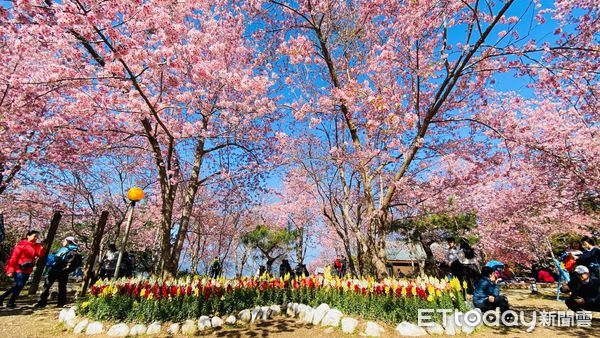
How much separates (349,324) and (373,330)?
19.3 inches

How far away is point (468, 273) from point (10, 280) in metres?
19.7

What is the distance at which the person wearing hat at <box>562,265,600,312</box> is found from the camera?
5207 millimetres

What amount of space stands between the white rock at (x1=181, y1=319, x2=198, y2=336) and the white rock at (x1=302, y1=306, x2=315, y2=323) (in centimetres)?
233

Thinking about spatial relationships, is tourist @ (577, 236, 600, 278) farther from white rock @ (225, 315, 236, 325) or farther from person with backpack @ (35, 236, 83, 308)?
person with backpack @ (35, 236, 83, 308)

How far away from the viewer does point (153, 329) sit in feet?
17.4

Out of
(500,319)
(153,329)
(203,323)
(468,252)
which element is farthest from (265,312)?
(468,252)

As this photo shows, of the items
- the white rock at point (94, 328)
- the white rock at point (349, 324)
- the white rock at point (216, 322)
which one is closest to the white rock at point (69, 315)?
the white rock at point (94, 328)

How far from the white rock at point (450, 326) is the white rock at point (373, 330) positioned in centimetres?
118

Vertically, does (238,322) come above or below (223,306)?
below

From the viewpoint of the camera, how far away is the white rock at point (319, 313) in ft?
20.5

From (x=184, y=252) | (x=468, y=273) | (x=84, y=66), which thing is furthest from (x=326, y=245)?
(x=84, y=66)

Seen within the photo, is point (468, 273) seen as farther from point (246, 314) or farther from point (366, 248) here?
point (246, 314)

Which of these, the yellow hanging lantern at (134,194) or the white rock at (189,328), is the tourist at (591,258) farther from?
the yellow hanging lantern at (134,194)

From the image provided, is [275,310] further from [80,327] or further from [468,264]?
[468,264]
